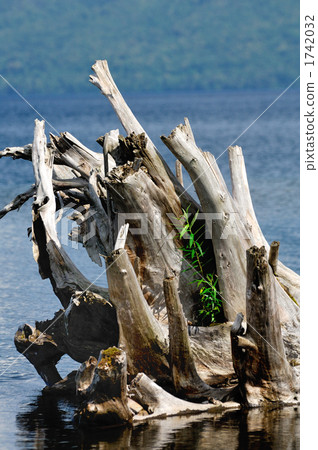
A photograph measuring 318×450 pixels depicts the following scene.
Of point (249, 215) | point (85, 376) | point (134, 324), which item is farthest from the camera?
point (249, 215)

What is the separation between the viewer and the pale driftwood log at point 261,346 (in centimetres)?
907

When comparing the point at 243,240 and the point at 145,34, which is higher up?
the point at 145,34

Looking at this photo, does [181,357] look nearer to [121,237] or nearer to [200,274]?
[200,274]

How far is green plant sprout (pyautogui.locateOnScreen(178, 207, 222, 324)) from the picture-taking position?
1019cm

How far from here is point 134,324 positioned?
947 centimetres

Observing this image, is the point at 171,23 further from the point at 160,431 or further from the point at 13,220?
the point at 160,431

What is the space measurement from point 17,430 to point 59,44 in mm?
189553

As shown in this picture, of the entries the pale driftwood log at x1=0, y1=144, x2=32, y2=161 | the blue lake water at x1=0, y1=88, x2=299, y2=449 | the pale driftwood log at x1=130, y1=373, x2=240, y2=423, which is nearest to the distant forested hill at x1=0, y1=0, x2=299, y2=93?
the blue lake water at x1=0, y1=88, x2=299, y2=449

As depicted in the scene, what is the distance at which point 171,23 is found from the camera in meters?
200

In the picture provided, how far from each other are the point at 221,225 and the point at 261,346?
167 cm

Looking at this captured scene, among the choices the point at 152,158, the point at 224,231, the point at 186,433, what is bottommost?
the point at 186,433

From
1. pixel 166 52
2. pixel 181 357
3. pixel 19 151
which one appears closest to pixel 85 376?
pixel 181 357
